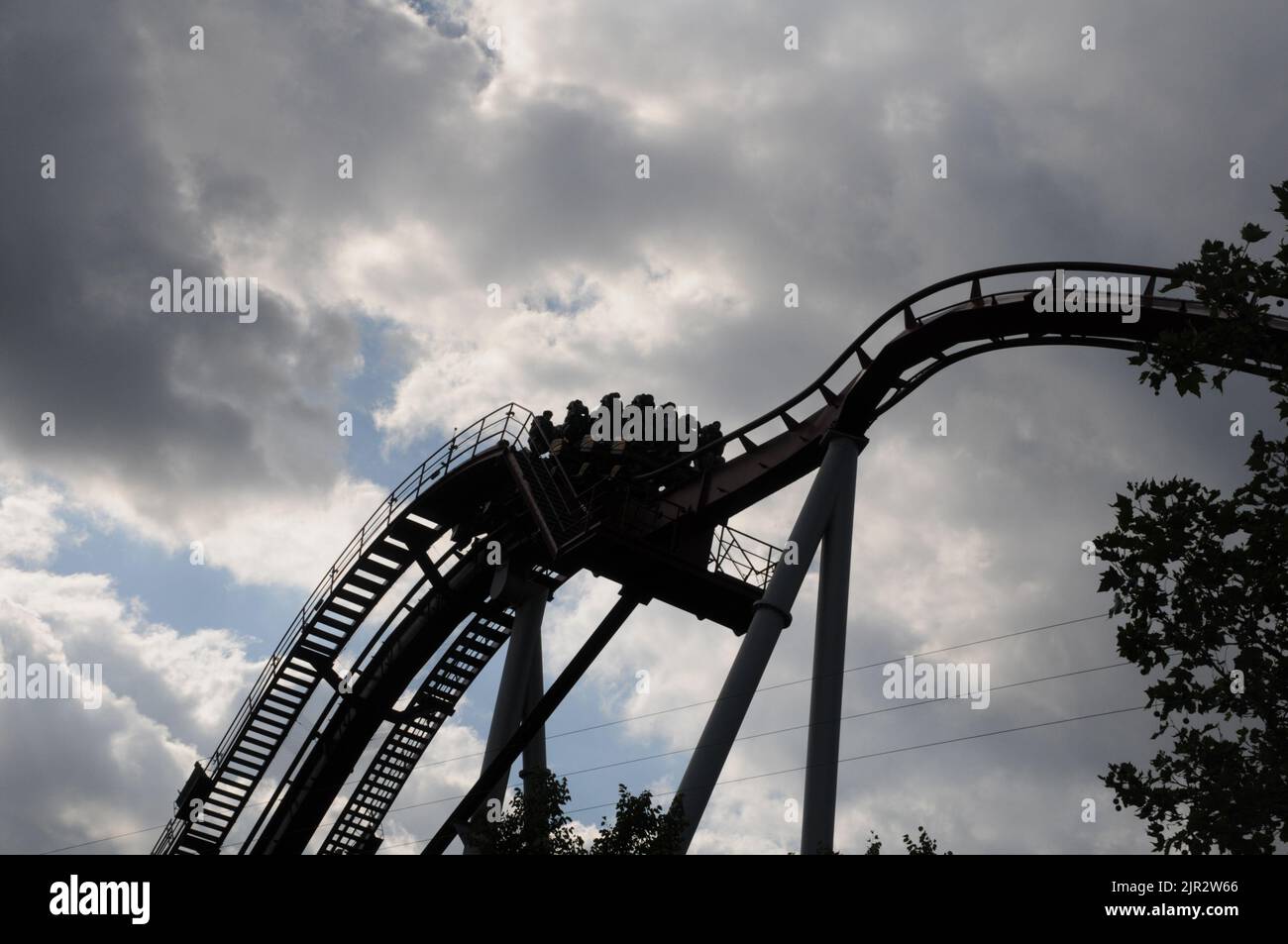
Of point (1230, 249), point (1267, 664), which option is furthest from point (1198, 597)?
point (1230, 249)

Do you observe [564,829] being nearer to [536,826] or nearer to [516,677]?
[536,826]

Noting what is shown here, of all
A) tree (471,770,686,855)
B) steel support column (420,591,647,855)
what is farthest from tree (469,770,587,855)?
steel support column (420,591,647,855)

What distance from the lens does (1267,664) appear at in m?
10.4

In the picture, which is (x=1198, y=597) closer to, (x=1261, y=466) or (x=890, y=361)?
(x=1261, y=466)

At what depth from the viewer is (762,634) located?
18000mm

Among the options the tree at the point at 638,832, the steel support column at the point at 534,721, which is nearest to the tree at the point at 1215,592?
the tree at the point at 638,832

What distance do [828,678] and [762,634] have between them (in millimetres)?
1098

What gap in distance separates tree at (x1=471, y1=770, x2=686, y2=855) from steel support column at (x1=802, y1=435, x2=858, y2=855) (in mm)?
2015

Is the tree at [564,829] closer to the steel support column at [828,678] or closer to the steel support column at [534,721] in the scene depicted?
the steel support column at [828,678]

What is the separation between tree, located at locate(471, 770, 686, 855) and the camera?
14.5 metres

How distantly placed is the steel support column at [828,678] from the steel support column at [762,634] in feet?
0.81

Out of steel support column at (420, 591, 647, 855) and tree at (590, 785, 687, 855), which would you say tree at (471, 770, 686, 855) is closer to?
tree at (590, 785, 687, 855)

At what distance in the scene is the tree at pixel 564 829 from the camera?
14.5 meters
